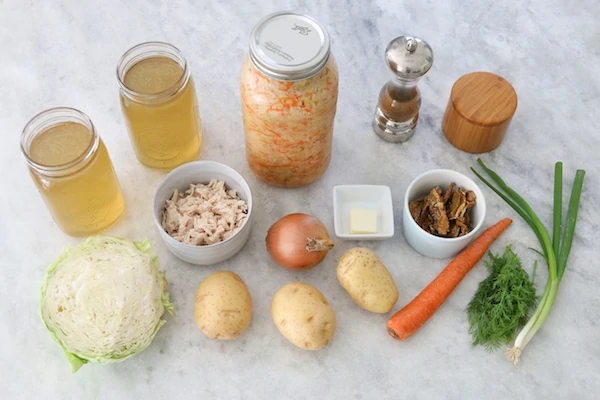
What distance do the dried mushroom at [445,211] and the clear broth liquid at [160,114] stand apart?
0.50 m

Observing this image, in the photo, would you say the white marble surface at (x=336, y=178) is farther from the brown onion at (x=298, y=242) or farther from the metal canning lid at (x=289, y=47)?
the metal canning lid at (x=289, y=47)

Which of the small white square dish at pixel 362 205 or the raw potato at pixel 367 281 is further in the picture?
the small white square dish at pixel 362 205

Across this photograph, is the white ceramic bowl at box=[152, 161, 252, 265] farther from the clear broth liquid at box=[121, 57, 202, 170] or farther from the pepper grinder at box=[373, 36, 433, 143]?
the pepper grinder at box=[373, 36, 433, 143]

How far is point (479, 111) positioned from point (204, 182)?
61 cm

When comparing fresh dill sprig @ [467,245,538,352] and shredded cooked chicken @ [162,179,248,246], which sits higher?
shredded cooked chicken @ [162,179,248,246]

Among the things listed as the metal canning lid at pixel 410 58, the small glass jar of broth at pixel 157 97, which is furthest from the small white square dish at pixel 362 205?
the small glass jar of broth at pixel 157 97

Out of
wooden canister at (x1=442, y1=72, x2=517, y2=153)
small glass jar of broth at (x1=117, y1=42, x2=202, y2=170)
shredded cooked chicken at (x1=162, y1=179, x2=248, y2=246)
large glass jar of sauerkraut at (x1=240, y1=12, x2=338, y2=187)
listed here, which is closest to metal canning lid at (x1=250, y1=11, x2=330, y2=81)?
large glass jar of sauerkraut at (x1=240, y1=12, x2=338, y2=187)

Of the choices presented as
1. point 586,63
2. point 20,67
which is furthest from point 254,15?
point 586,63

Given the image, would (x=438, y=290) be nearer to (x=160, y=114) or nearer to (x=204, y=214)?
(x=204, y=214)

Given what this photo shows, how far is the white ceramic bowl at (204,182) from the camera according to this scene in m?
1.38

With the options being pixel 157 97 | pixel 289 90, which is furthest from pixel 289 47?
pixel 157 97

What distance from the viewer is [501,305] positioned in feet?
4.52

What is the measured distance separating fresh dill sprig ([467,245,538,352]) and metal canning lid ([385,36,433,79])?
422mm

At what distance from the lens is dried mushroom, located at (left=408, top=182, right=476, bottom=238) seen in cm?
145
